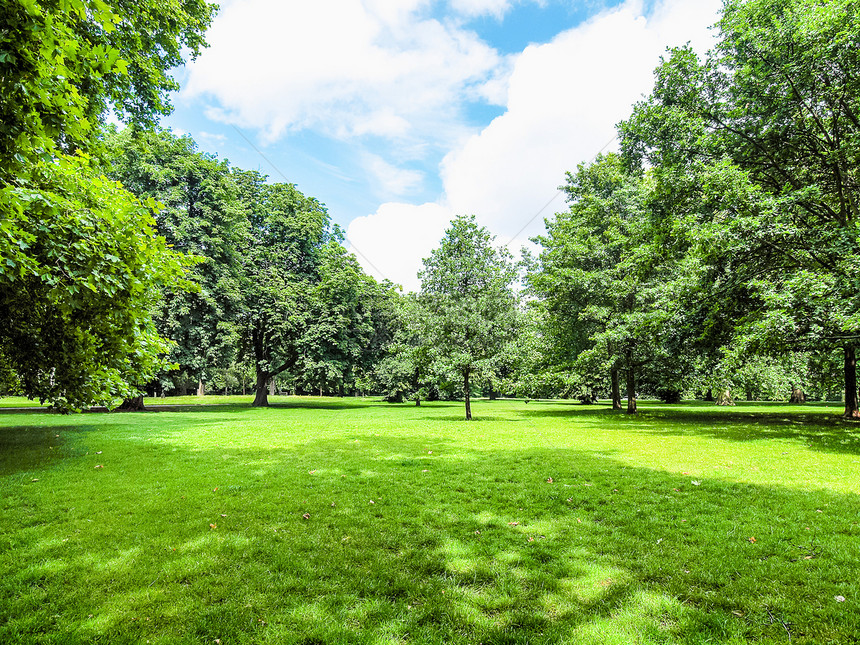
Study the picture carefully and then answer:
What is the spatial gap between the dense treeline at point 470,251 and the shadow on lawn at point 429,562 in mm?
2881

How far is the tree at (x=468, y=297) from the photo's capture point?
1683 centimetres

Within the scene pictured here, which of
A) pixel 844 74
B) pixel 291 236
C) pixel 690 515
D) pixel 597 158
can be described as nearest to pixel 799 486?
pixel 690 515

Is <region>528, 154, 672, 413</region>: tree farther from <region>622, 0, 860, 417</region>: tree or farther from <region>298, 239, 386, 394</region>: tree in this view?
<region>298, 239, 386, 394</region>: tree

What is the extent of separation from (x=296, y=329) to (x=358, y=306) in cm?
580

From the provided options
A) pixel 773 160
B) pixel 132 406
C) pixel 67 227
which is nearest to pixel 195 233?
pixel 132 406

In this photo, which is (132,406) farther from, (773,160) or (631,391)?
(773,160)

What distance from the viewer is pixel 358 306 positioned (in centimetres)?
3117

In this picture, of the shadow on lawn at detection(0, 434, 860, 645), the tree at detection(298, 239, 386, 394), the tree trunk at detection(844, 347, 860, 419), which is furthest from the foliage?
the tree trunk at detection(844, 347, 860, 419)

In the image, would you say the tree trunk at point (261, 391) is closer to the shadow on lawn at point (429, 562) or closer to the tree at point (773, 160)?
the shadow on lawn at point (429, 562)

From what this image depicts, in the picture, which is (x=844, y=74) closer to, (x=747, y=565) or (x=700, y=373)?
(x=700, y=373)

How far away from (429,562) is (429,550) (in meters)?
0.27

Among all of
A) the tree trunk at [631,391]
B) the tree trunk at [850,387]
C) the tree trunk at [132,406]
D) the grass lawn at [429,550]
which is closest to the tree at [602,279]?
the tree trunk at [631,391]

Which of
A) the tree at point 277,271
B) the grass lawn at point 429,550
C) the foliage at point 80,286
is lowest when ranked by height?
the grass lawn at point 429,550

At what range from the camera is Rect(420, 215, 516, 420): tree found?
16.8m
